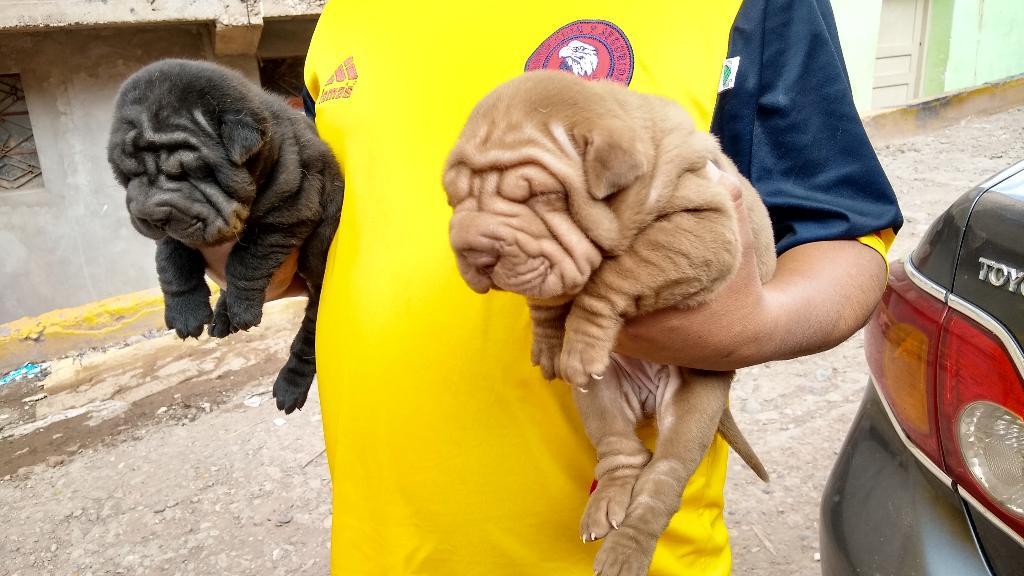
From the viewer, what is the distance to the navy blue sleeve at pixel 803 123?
1584mm

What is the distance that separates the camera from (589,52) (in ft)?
5.33

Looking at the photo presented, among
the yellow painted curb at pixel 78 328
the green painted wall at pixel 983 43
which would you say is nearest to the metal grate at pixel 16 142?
the yellow painted curb at pixel 78 328

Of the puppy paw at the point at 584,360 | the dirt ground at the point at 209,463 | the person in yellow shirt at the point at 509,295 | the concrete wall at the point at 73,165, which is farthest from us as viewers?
the concrete wall at the point at 73,165

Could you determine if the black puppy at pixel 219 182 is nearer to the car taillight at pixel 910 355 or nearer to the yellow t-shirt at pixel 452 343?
the yellow t-shirt at pixel 452 343

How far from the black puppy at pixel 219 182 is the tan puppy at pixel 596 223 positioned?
1.06m

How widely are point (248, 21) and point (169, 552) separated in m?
3.92

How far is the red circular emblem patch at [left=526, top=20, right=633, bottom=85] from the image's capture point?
1.60m

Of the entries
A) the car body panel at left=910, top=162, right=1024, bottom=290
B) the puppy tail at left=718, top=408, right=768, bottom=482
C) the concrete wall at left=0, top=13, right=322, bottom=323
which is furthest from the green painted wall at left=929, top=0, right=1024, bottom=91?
the puppy tail at left=718, top=408, right=768, bottom=482

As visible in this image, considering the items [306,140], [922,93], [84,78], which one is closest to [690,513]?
[306,140]

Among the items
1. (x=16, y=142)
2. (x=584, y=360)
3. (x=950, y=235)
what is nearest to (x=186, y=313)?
(x=584, y=360)

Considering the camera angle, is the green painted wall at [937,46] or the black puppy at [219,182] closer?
the black puppy at [219,182]

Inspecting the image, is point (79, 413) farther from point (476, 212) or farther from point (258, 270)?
point (476, 212)

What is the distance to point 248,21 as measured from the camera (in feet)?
19.5

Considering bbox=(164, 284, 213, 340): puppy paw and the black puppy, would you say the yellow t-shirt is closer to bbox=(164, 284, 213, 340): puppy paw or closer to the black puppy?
the black puppy
